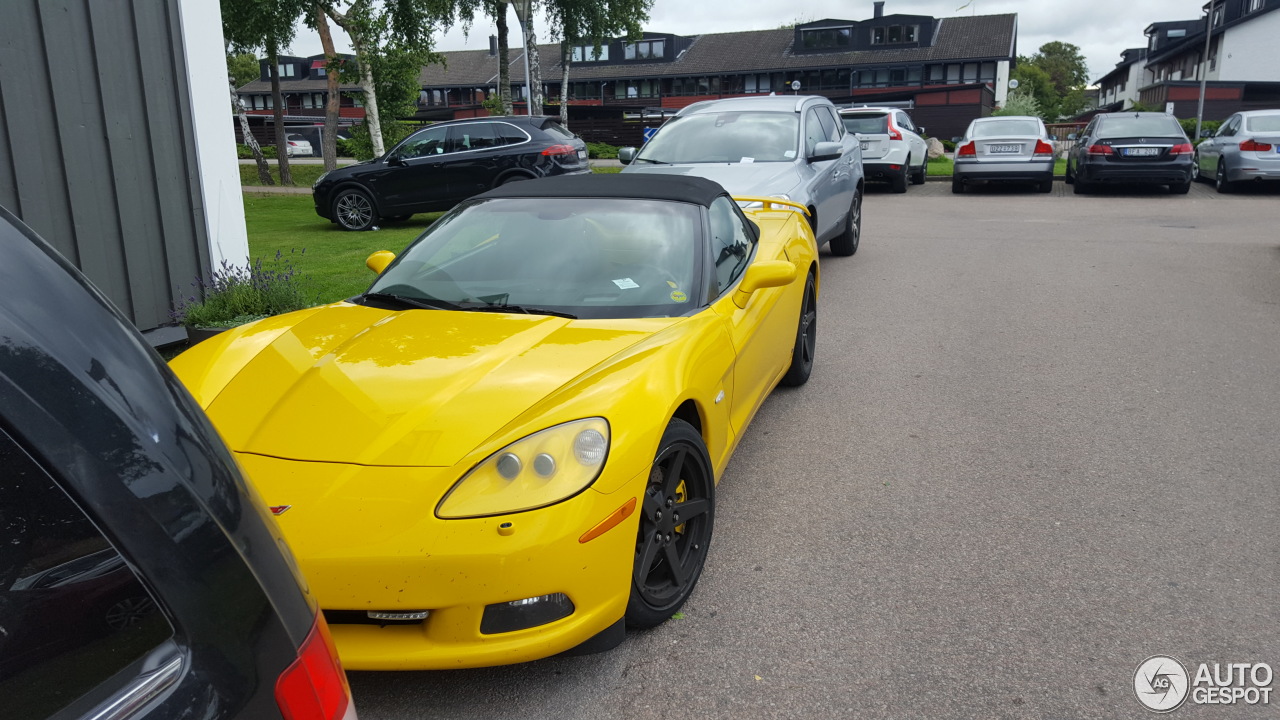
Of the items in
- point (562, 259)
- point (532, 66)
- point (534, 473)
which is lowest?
point (534, 473)

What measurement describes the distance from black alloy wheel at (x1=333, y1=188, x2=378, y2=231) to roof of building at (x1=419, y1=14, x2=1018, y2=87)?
49712 millimetres

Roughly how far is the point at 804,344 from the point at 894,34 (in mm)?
64477

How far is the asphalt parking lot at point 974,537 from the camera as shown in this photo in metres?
2.91

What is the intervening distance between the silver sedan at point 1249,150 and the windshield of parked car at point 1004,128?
10.8 feet

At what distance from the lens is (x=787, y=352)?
536cm

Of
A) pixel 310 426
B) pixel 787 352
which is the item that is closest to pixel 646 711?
pixel 310 426

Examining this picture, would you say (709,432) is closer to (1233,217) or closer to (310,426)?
(310,426)

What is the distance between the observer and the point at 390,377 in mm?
3227

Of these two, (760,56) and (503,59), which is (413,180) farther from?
(760,56)

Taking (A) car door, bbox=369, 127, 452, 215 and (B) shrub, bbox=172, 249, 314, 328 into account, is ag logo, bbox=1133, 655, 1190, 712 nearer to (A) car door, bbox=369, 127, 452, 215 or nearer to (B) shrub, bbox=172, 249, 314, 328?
(B) shrub, bbox=172, 249, 314, 328

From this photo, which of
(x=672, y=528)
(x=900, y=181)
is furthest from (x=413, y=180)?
(x=672, y=528)

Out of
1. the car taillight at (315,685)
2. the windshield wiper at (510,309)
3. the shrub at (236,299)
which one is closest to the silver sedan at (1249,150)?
the shrub at (236,299)

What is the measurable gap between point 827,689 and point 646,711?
0.54m

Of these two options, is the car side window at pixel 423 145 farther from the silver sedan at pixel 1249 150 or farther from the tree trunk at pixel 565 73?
the tree trunk at pixel 565 73
